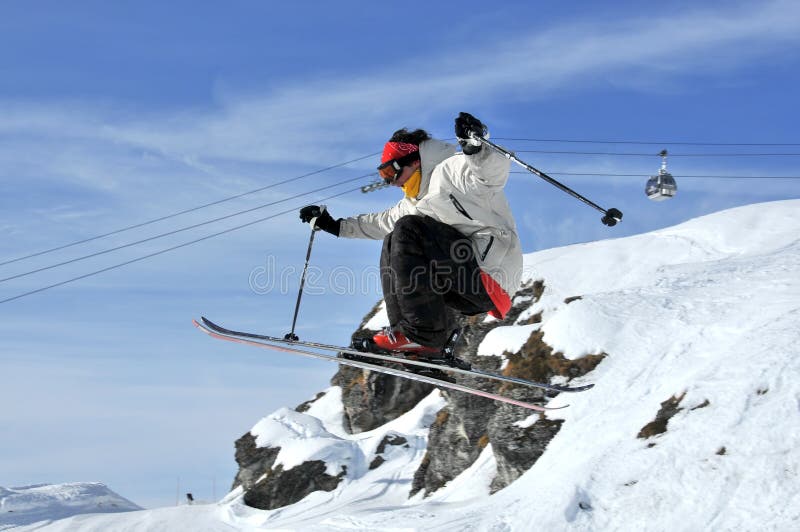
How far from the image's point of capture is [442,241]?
6074mm

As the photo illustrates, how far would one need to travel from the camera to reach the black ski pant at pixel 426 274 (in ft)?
19.8

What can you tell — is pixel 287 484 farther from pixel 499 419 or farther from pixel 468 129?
pixel 468 129

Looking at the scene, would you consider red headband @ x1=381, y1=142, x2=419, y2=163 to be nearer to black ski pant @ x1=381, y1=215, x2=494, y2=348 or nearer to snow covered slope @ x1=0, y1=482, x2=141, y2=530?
black ski pant @ x1=381, y1=215, x2=494, y2=348

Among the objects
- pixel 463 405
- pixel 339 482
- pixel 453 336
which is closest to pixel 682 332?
pixel 463 405

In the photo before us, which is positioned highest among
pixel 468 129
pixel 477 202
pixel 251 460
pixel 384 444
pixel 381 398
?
pixel 381 398

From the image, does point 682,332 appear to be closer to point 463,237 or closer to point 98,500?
point 463,237

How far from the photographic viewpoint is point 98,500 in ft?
156

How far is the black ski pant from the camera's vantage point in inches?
238

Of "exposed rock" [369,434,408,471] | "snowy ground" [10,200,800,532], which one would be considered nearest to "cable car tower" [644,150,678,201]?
"snowy ground" [10,200,800,532]

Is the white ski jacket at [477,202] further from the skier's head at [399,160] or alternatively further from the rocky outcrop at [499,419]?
the rocky outcrop at [499,419]

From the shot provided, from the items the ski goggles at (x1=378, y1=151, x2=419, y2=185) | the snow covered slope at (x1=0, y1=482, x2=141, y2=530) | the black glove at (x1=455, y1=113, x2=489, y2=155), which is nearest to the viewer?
the black glove at (x1=455, y1=113, x2=489, y2=155)

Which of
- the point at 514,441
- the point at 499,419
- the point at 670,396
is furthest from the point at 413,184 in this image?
the point at 499,419

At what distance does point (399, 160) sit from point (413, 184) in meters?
0.25

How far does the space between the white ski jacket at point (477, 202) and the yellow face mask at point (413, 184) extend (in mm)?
35
